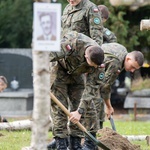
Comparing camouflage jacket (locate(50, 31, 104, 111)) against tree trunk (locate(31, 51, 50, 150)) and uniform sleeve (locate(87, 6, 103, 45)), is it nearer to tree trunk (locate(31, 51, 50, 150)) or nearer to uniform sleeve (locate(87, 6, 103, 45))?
uniform sleeve (locate(87, 6, 103, 45))

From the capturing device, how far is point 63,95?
834 centimetres

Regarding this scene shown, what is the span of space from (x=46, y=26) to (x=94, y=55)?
2.10 metres

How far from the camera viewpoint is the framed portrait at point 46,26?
5.55 metres

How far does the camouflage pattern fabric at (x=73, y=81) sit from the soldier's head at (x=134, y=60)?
657mm

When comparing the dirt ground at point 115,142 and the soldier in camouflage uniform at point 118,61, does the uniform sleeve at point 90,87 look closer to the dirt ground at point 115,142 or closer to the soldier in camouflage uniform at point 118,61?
the soldier in camouflage uniform at point 118,61

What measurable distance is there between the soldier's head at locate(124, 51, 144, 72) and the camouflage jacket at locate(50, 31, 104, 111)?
648mm

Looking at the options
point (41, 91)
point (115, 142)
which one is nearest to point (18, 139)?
point (115, 142)

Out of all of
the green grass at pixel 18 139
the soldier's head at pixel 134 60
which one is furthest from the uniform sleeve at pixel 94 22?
the green grass at pixel 18 139

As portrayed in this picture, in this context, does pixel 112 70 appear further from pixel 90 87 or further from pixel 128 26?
pixel 128 26

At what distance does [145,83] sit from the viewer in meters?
18.9

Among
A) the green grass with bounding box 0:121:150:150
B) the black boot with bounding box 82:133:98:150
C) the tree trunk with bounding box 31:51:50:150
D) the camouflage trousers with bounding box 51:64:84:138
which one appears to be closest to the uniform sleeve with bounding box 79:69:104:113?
the camouflage trousers with bounding box 51:64:84:138

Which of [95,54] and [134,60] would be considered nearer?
[95,54]

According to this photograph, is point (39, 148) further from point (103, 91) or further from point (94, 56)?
point (103, 91)

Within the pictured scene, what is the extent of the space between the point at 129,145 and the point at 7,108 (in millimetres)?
9290
